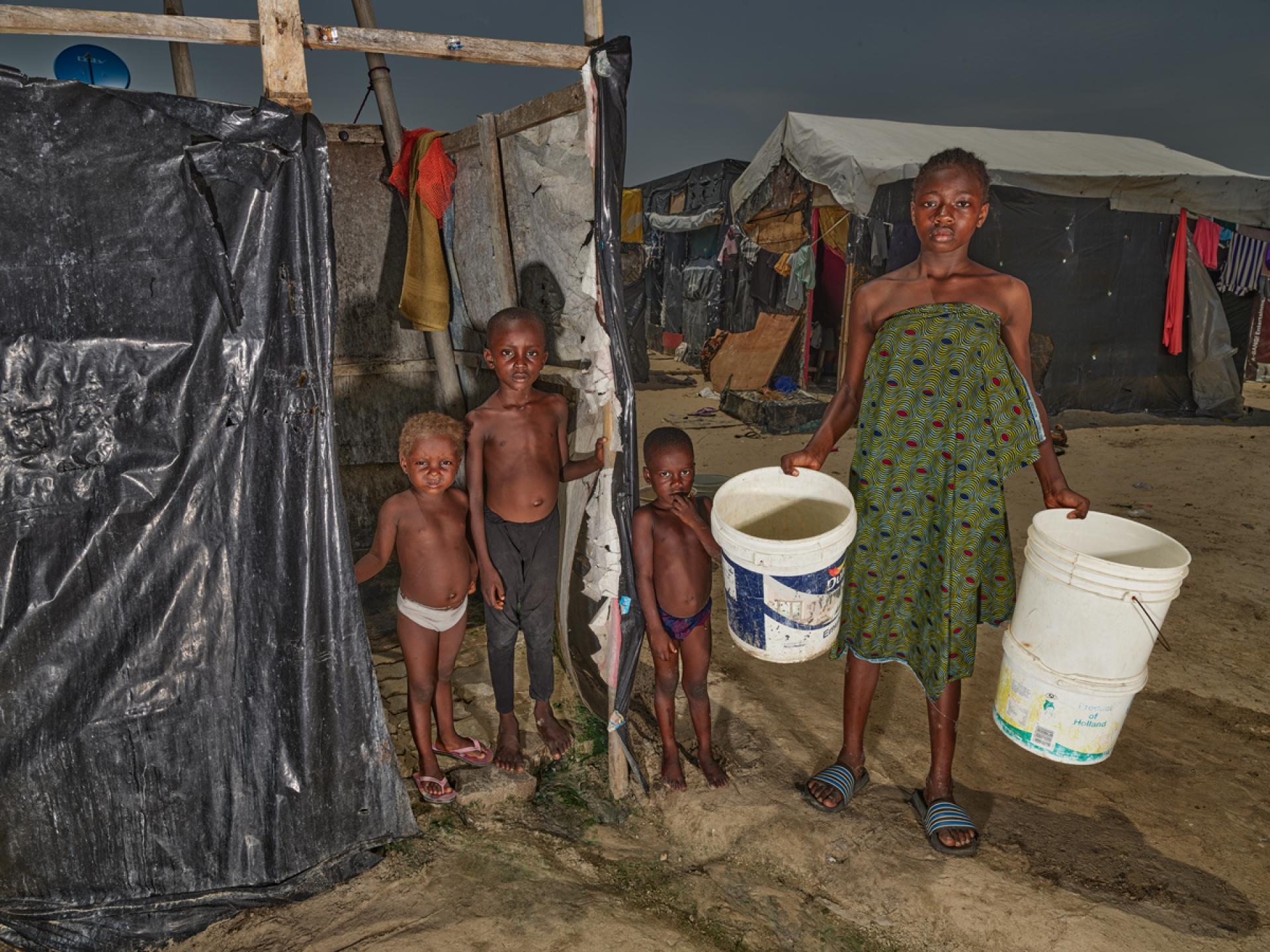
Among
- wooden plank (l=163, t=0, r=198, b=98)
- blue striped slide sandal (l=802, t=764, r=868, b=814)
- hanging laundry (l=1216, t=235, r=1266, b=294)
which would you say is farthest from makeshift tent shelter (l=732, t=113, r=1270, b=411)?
blue striped slide sandal (l=802, t=764, r=868, b=814)

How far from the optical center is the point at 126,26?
183 cm

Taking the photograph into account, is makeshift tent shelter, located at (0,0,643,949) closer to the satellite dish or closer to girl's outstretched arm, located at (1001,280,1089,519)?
girl's outstretched arm, located at (1001,280,1089,519)

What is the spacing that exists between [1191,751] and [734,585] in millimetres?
2078

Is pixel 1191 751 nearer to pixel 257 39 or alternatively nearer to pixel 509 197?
pixel 509 197

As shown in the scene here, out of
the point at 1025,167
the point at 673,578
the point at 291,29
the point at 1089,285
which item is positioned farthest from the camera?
the point at 1089,285

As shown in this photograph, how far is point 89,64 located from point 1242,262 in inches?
459

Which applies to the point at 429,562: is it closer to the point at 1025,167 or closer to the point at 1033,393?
the point at 1033,393

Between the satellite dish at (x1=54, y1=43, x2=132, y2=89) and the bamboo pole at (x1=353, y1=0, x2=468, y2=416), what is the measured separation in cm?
102

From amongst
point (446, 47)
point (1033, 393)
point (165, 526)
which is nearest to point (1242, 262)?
point (1033, 393)

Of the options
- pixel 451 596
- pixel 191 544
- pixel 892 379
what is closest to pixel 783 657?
pixel 892 379

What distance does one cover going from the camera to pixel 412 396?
14.8ft

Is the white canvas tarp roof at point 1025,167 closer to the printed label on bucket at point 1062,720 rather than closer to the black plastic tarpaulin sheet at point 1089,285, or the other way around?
the black plastic tarpaulin sheet at point 1089,285

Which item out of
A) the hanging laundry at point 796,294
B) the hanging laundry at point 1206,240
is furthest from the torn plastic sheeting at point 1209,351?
the hanging laundry at point 796,294

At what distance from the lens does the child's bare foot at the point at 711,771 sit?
2721 mm
